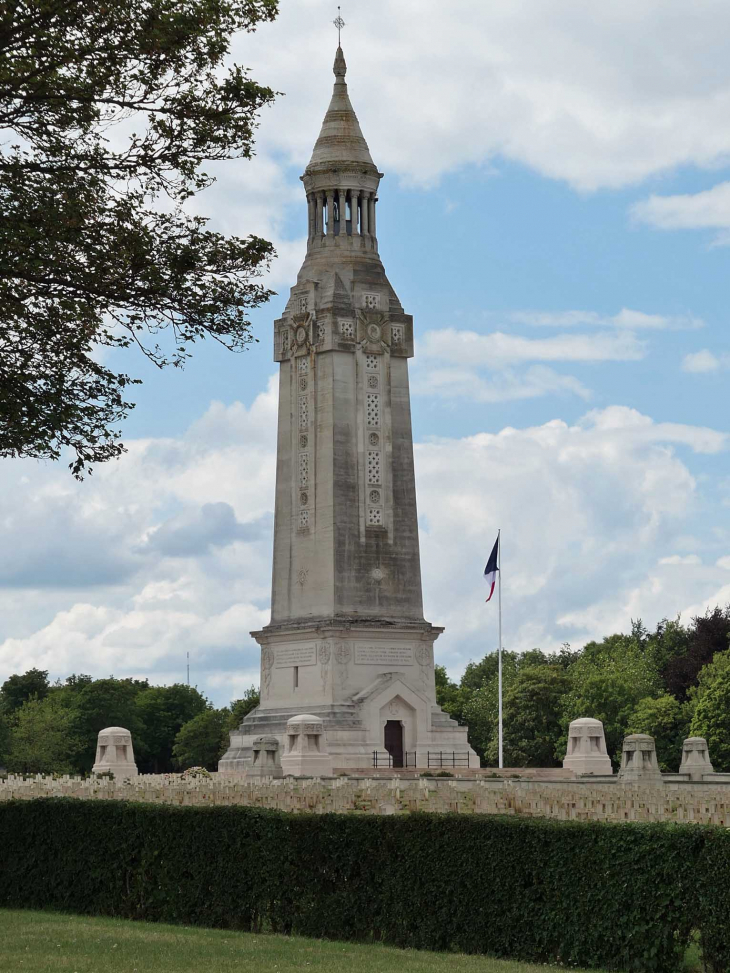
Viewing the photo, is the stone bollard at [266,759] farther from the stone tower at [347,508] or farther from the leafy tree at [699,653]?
the leafy tree at [699,653]

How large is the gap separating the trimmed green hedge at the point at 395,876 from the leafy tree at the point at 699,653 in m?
55.8

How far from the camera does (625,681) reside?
3209 inches

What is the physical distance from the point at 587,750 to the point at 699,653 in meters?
26.2

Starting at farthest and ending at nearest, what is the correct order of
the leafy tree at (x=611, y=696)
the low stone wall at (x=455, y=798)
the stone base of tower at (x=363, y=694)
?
the leafy tree at (x=611, y=696)
the stone base of tower at (x=363, y=694)
the low stone wall at (x=455, y=798)

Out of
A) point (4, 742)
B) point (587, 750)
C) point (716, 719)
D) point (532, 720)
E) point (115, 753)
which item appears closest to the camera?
point (587, 750)

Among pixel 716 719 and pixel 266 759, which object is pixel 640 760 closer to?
pixel 266 759

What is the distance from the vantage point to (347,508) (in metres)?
64.8

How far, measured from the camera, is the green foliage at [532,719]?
8344cm

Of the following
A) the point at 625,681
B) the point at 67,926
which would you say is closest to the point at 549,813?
the point at 67,926

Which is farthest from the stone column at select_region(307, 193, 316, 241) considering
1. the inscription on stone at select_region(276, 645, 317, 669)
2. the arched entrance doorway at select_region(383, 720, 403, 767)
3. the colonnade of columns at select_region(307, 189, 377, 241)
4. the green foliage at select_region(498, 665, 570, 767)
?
the green foliage at select_region(498, 665, 570, 767)

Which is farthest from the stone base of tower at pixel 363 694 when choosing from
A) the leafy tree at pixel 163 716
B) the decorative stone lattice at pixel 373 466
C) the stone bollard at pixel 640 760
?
the leafy tree at pixel 163 716

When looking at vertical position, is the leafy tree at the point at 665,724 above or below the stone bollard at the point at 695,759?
above

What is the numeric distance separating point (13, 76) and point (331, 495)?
139ft

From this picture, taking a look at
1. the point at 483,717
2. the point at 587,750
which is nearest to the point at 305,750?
the point at 587,750
